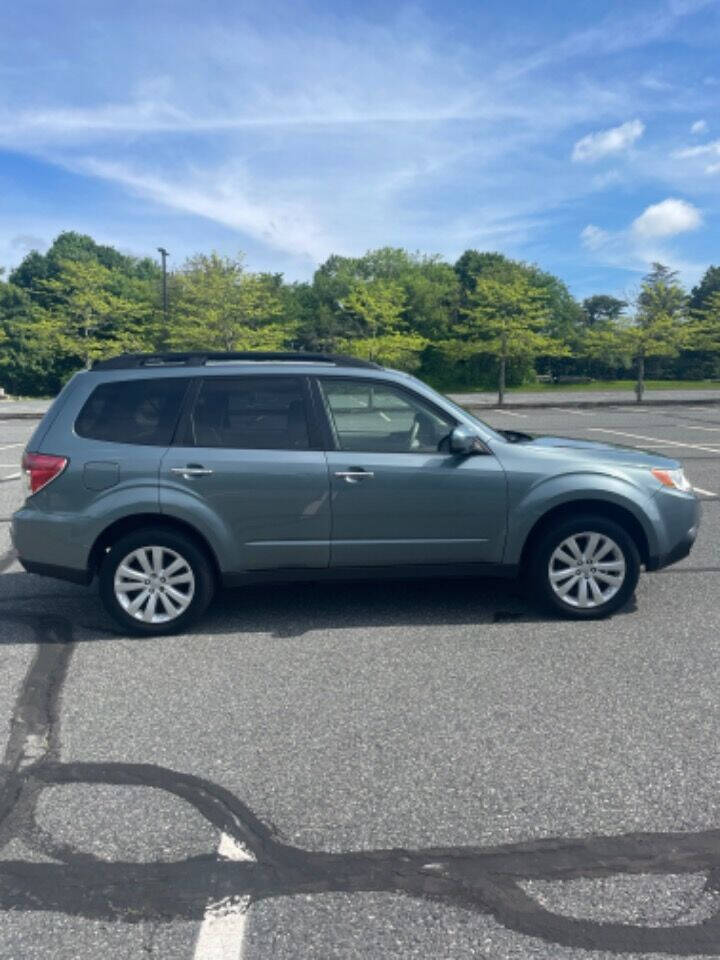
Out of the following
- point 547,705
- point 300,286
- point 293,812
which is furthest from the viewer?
point 300,286

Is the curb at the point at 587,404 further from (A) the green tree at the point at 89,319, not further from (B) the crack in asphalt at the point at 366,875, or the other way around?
(B) the crack in asphalt at the point at 366,875

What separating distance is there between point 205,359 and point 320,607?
1.88 m

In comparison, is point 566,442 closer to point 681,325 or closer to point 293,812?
point 293,812

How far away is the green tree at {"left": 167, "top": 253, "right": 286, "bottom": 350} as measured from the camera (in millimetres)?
32750

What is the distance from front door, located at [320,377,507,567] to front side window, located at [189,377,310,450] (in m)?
0.21

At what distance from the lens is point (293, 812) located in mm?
2984

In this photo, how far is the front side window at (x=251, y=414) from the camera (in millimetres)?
5023

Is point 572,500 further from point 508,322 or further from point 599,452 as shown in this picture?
point 508,322

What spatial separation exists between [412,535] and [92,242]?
90273 mm

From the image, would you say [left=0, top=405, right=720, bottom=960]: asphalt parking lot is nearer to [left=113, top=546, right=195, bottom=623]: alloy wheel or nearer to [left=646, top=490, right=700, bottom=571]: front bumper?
[left=113, top=546, right=195, bottom=623]: alloy wheel

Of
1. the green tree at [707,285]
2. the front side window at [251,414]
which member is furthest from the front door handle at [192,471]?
the green tree at [707,285]

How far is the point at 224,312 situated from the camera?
1287 inches

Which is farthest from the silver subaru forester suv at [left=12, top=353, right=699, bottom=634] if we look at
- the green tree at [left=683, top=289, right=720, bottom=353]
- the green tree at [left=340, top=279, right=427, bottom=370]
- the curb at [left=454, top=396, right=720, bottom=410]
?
the green tree at [left=683, top=289, right=720, bottom=353]

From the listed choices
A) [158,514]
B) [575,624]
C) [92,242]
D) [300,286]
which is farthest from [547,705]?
[92,242]
